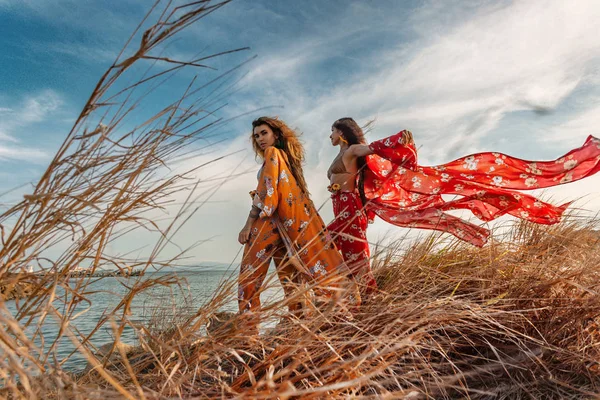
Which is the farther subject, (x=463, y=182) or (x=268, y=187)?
(x=463, y=182)

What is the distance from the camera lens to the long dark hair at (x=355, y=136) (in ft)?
12.3

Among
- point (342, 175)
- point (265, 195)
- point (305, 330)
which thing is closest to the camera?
point (305, 330)

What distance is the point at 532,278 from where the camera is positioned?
2.88 meters

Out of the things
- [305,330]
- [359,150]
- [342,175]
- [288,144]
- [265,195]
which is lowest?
[305,330]

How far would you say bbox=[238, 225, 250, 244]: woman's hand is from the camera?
319 centimetres

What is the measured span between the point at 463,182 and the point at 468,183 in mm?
40

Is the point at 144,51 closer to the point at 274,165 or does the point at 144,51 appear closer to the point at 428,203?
the point at 274,165

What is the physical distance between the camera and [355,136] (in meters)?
3.81

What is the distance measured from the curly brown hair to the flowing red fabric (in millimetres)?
590

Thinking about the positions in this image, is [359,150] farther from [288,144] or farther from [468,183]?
[468,183]

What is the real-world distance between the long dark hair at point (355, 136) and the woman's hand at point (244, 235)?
1.08 meters

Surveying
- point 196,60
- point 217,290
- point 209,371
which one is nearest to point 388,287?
point 217,290

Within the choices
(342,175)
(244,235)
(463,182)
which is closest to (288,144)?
(342,175)

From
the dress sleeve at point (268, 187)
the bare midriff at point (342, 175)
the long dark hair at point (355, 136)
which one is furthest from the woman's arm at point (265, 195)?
the long dark hair at point (355, 136)
